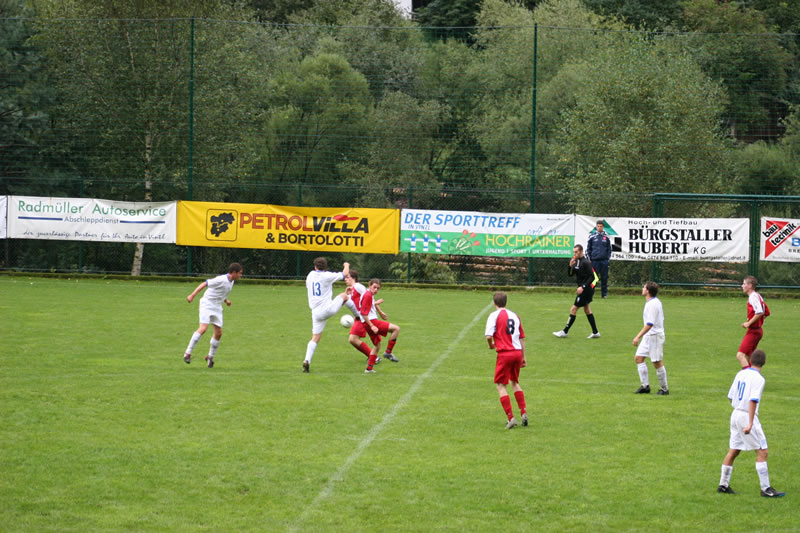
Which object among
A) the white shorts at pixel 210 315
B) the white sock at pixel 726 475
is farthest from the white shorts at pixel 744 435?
Result: the white shorts at pixel 210 315

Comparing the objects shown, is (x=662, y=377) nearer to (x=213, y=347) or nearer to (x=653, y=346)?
(x=653, y=346)

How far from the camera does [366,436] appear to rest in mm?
11305

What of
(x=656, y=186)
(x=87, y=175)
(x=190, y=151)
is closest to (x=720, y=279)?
(x=656, y=186)

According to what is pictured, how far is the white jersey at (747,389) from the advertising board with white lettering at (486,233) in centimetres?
2065

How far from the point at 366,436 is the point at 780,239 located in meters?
21.6

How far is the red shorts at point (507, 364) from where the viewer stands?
11.7 metres

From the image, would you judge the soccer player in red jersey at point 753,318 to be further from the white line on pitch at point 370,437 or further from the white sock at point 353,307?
the white sock at point 353,307

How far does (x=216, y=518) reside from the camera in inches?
333

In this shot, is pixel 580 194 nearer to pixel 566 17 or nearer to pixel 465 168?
pixel 465 168

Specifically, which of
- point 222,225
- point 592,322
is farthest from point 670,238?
point 222,225

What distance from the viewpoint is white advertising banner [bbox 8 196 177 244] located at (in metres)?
30.9

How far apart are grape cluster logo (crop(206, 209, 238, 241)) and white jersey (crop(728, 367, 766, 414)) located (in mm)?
23275

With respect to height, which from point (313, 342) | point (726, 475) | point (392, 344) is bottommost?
point (726, 475)

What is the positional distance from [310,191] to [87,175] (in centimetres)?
872
